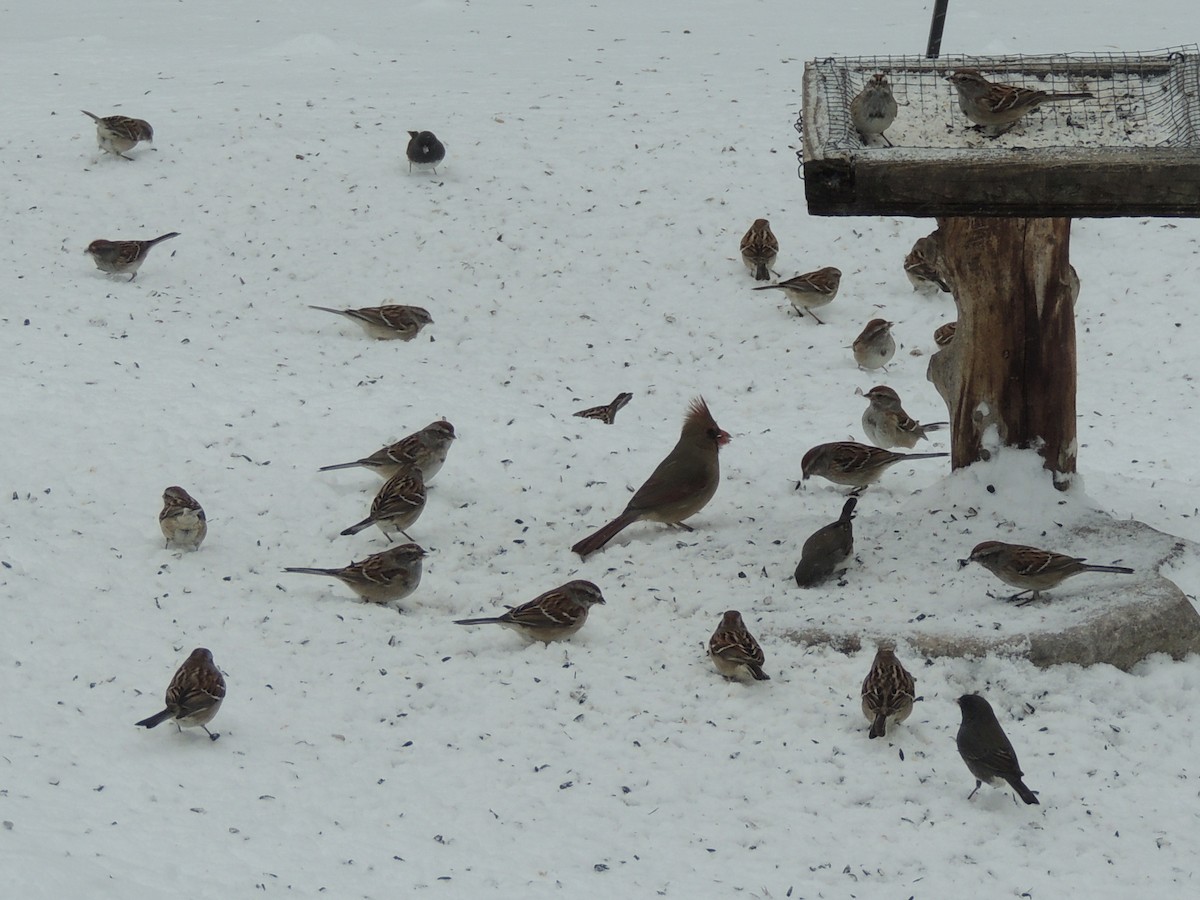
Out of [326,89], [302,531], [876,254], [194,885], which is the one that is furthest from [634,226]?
[194,885]

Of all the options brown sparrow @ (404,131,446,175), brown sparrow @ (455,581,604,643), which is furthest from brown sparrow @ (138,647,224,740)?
brown sparrow @ (404,131,446,175)

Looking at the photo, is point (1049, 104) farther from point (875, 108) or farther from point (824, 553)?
point (824, 553)

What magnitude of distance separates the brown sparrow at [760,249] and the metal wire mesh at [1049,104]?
12.6 feet

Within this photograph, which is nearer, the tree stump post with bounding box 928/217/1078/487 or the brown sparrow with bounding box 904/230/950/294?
the tree stump post with bounding box 928/217/1078/487

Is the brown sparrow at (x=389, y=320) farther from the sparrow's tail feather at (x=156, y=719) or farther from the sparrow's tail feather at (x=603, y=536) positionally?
the sparrow's tail feather at (x=156, y=719)

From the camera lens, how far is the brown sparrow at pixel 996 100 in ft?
21.4

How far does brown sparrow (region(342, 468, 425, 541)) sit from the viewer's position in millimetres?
7438

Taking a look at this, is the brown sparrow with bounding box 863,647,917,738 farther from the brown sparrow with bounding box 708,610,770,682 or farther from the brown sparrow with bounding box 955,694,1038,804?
the brown sparrow with bounding box 708,610,770,682

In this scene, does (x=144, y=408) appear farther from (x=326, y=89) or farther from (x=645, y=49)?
(x=645, y=49)

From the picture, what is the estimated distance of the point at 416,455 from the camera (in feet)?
26.2

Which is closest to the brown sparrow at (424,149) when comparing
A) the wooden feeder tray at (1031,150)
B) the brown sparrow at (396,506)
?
the brown sparrow at (396,506)

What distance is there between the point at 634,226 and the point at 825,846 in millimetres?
7993

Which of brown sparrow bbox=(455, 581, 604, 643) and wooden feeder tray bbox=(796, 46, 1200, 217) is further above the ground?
wooden feeder tray bbox=(796, 46, 1200, 217)

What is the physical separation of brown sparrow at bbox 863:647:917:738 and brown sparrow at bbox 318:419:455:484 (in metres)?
3.08
